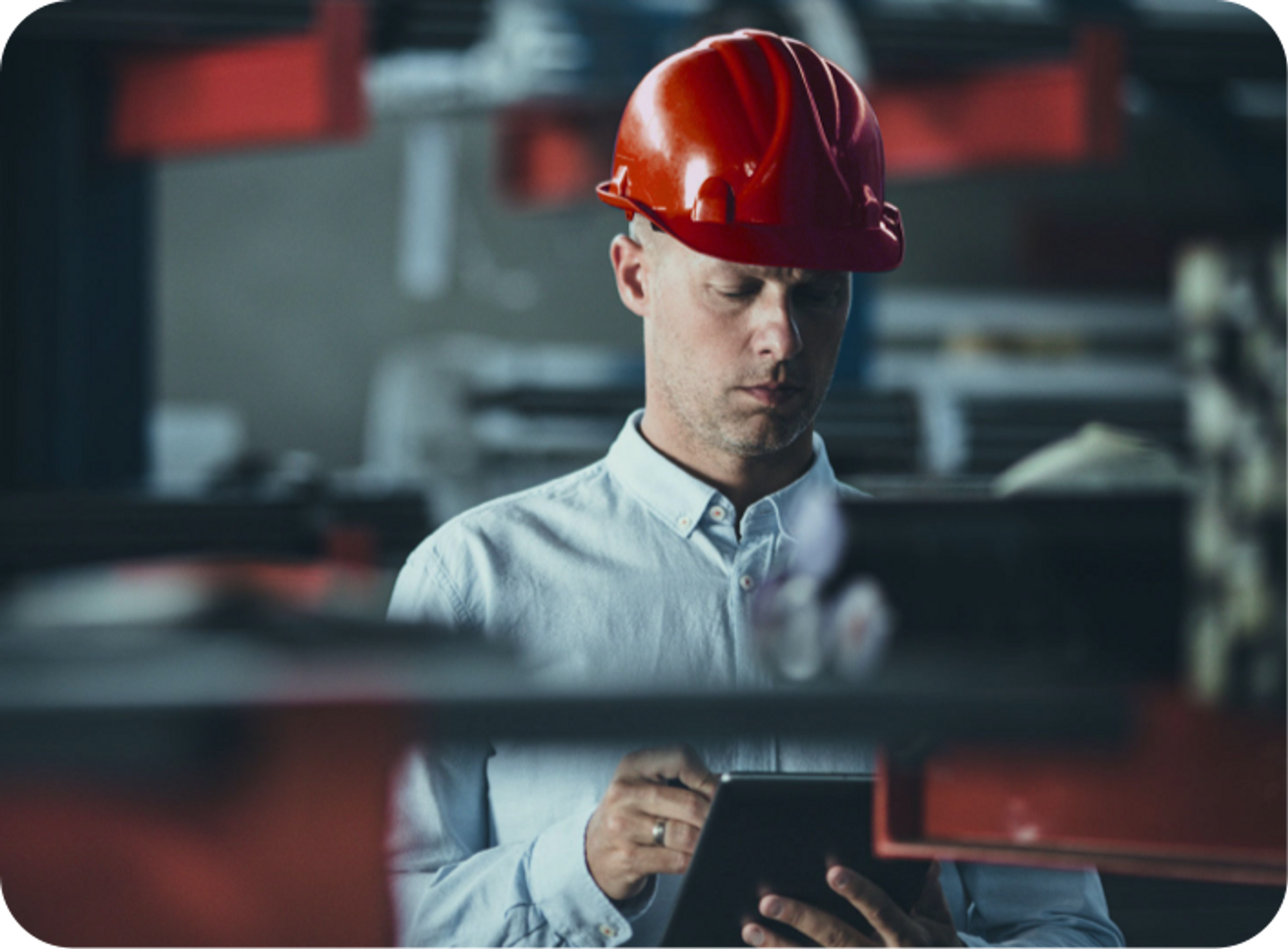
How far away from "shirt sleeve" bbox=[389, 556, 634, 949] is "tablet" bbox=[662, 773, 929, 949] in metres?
0.05

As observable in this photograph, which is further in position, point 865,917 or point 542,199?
point 542,199

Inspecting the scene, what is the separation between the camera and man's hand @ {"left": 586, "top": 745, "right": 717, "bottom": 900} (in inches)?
28.3

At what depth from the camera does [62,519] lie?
4.64 feet

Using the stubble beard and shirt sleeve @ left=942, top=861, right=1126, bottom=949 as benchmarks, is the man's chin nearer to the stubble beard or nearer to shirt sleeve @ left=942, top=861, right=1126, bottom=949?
the stubble beard

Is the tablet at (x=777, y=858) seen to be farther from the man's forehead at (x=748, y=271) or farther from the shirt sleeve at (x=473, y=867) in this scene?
the man's forehead at (x=748, y=271)

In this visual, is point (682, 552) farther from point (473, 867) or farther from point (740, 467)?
point (473, 867)

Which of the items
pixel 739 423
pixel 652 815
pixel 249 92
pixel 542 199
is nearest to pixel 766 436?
pixel 739 423

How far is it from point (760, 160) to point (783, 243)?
49mm

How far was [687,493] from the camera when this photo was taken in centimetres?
79

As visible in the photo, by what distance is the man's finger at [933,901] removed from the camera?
76 cm

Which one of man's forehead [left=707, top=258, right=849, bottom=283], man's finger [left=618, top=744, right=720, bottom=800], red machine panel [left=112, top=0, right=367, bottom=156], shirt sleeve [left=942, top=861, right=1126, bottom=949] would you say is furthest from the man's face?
red machine panel [left=112, top=0, right=367, bottom=156]

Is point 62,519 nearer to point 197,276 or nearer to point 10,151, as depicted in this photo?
point 10,151

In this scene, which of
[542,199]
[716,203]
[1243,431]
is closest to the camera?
[716,203]

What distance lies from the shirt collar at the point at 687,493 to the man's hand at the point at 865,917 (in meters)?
0.21
